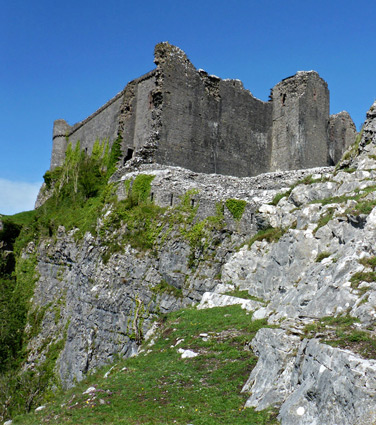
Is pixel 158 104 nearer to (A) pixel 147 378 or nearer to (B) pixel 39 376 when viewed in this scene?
(B) pixel 39 376

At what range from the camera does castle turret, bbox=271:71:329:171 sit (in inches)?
1302

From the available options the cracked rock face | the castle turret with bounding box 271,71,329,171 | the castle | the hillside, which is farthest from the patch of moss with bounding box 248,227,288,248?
the castle turret with bounding box 271,71,329,171

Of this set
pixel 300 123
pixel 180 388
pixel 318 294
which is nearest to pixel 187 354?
pixel 180 388

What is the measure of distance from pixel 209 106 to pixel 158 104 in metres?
3.90

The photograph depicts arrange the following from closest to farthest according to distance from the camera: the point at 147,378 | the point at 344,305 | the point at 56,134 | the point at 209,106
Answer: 1. the point at 344,305
2. the point at 147,378
3. the point at 209,106
4. the point at 56,134

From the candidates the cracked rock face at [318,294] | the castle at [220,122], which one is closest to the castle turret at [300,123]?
the castle at [220,122]

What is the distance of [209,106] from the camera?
103ft

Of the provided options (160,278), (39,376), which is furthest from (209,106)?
(39,376)

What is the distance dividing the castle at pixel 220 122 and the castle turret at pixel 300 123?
7 cm

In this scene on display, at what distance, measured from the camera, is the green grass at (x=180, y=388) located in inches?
363

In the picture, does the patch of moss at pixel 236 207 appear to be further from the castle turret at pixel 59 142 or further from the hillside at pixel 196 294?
the castle turret at pixel 59 142

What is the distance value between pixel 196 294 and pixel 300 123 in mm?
17266

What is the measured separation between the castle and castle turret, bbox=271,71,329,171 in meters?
0.07

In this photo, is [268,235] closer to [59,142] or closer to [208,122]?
[208,122]
